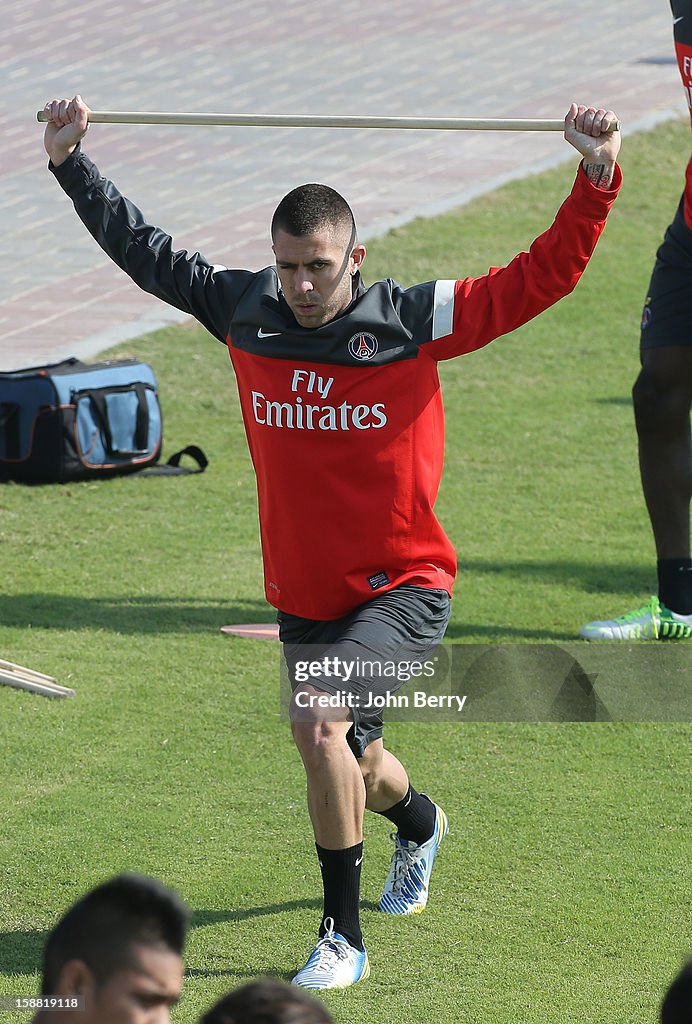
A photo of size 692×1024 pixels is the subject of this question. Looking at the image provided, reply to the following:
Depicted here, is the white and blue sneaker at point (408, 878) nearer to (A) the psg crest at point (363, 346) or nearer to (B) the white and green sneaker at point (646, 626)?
(A) the psg crest at point (363, 346)

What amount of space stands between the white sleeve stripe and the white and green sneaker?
2.43m

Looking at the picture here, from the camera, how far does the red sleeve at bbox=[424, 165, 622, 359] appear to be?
4371mm

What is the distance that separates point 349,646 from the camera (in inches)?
168

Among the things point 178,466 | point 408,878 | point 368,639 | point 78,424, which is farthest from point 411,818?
point 178,466

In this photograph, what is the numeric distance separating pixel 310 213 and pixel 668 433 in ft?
8.88

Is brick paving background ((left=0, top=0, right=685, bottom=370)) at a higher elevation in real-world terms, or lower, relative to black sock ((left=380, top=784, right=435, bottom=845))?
higher

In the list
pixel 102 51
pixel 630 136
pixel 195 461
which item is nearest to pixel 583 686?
pixel 195 461

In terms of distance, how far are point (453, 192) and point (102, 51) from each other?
596cm

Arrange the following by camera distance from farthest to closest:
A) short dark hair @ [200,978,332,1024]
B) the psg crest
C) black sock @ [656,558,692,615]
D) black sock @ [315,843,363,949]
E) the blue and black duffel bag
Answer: the blue and black duffel bag → black sock @ [656,558,692,615] → the psg crest → black sock @ [315,843,363,949] → short dark hair @ [200,978,332,1024]

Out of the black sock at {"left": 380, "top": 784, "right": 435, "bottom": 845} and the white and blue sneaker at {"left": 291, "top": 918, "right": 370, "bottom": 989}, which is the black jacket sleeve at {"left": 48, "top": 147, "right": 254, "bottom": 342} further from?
the white and blue sneaker at {"left": 291, "top": 918, "right": 370, "bottom": 989}

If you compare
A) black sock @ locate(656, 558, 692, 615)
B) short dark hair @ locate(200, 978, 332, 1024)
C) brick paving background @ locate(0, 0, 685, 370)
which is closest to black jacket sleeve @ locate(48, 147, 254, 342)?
black sock @ locate(656, 558, 692, 615)

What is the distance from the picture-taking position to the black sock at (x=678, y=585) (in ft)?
22.0

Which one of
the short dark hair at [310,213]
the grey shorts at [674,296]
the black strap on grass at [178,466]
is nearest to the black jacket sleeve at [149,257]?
the short dark hair at [310,213]

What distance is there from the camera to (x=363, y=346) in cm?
445
